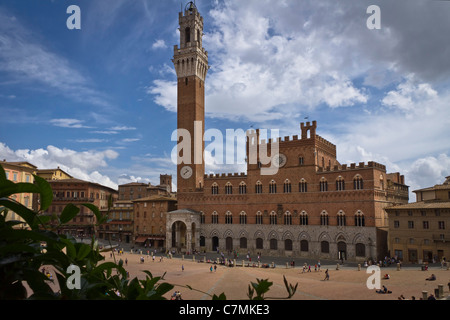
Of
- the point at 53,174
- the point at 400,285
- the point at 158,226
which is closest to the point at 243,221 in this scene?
the point at 158,226

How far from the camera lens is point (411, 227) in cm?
3638

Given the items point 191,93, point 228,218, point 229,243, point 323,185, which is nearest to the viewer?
point 323,185

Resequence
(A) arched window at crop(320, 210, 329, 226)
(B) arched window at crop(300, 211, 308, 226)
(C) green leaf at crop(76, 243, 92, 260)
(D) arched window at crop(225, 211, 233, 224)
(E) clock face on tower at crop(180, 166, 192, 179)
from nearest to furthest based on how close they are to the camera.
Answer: (C) green leaf at crop(76, 243, 92, 260), (A) arched window at crop(320, 210, 329, 226), (B) arched window at crop(300, 211, 308, 226), (D) arched window at crop(225, 211, 233, 224), (E) clock face on tower at crop(180, 166, 192, 179)

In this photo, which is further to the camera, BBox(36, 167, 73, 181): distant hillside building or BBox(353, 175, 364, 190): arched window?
BBox(36, 167, 73, 181): distant hillside building

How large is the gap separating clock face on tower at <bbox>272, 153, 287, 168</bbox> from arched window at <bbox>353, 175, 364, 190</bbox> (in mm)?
9769

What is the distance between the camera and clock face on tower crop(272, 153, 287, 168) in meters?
46.0

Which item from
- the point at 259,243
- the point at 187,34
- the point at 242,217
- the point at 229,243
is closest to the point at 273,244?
the point at 259,243

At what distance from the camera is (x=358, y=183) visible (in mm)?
40031

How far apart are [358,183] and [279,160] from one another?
1113 cm

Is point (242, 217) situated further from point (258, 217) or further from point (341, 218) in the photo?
point (341, 218)

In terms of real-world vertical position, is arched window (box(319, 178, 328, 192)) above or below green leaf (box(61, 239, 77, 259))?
above

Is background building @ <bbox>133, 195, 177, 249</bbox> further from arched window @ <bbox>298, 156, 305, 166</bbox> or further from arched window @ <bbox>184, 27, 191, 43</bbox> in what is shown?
arched window @ <bbox>184, 27, 191, 43</bbox>

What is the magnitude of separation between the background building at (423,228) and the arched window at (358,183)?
12.9 ft

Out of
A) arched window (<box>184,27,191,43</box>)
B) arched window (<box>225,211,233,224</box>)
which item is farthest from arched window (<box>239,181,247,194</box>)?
arched window (<box>184,27,191,43</box>)
